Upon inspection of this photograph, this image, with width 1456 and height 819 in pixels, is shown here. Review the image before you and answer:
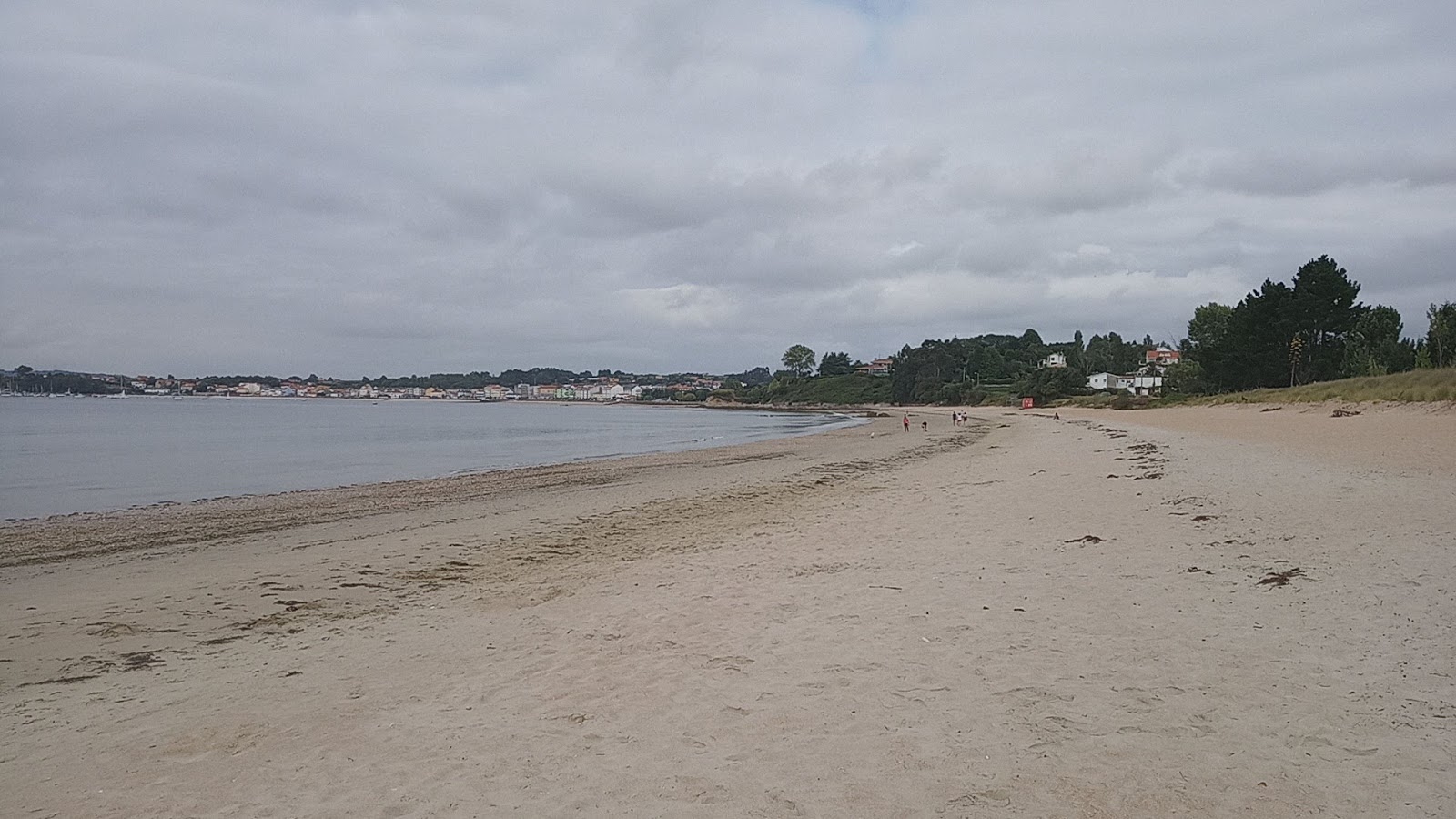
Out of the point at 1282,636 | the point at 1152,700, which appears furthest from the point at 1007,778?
the point at 1282,636

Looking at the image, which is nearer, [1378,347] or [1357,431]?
[1357,431]

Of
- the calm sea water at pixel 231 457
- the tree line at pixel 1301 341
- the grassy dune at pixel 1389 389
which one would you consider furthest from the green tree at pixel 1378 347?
the calm sea water at pixel 231 457

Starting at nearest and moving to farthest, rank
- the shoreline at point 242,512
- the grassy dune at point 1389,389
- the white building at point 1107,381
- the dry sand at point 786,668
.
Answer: the dry sand at point 786,668
the shoreline at point 242,512
the grassy dune at point 1389,389
the white building at point 1107,381

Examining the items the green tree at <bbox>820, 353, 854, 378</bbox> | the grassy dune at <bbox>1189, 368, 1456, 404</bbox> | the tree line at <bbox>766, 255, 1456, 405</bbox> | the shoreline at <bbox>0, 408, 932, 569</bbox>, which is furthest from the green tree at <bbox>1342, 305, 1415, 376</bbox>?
the green tree at <bbox>820, 353, 854, 378</bbox>

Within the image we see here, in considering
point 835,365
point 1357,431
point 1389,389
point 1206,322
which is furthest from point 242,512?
point 835,365

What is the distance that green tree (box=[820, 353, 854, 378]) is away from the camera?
181375mm

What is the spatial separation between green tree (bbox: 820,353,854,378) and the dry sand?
170223mm

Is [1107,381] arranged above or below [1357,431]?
above

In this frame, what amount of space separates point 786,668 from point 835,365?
589 feet

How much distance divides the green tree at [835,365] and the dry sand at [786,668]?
17022cm

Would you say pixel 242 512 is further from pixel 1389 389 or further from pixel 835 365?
pixel 835 365

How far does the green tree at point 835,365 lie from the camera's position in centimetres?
18138

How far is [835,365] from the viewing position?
182750mm

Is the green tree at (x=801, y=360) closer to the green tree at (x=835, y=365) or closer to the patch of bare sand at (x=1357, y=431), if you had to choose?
the green tree at (x=835, y=365)
